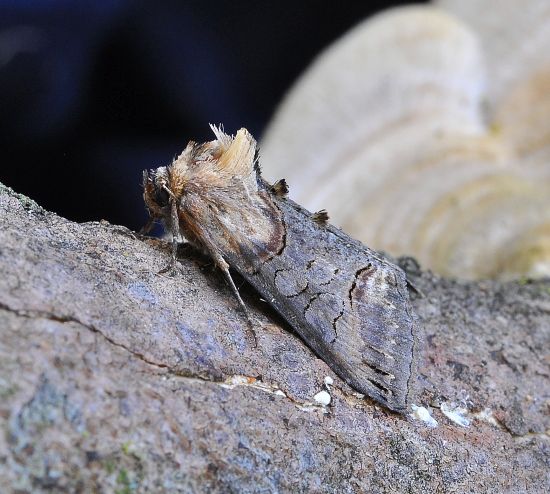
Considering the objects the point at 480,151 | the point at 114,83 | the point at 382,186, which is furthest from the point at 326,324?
the point at 114,83

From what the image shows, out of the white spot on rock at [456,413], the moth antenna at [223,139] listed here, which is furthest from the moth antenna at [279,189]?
the white spot on rock at [456,413]

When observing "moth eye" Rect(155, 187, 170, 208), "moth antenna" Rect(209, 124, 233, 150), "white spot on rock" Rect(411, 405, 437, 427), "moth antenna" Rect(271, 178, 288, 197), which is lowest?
"white spot on rock" Rect(411, 405, 437, 427)

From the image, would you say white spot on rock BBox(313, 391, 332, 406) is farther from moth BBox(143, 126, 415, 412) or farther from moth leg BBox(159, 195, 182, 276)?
moth leg BBox(159, 195, 182, 276)

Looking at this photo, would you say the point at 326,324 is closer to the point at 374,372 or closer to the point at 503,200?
the point at 374,372

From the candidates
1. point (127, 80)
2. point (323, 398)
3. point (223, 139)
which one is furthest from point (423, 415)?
point (127, 80)

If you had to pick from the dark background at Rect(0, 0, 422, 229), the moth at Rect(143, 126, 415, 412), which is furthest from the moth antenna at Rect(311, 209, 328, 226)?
the dark background at Rect(0, 0, 422, 229)

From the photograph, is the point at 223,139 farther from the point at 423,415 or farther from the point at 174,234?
the point at 423,415

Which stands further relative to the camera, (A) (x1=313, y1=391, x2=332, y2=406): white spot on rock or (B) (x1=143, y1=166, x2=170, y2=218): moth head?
(B) (x1=143, y1=166, x2=170, y2=218): moth head
